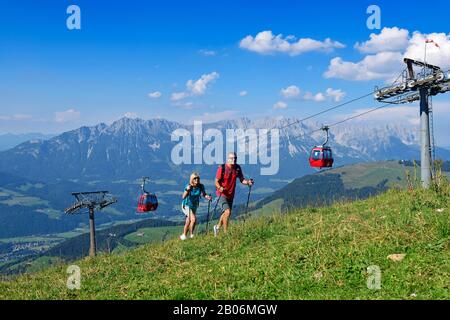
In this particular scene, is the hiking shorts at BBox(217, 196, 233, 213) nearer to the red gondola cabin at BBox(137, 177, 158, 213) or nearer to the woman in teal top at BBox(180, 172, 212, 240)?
the woman in teal top at BBox(180, 172, 212, 240)

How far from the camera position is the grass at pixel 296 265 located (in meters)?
7.61

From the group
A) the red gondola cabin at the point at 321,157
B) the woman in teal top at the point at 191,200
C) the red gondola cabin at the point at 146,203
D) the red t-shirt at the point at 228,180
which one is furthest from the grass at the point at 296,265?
the red gondola cabin at the point at 146,203

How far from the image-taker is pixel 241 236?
41.1ft

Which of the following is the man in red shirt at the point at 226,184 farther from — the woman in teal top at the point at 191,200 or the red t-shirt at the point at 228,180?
the woman in teal top at the point at 191,200

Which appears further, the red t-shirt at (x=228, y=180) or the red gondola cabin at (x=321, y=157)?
the red gondola cabin at (x=321, y=157)

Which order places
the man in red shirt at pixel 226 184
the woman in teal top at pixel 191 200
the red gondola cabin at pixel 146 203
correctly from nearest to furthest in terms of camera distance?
1. the man in red shirt at pixel 226 184
2. the woman in teal top at pixel 191 200
3. the red gondola cabin at pixel 146 203

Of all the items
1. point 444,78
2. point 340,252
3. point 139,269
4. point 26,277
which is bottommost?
point 26,277

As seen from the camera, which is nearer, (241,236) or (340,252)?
(340,252)

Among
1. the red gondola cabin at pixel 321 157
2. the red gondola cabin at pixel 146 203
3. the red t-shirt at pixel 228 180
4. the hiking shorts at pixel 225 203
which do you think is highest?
the red gondola cabin at pixel 321 157

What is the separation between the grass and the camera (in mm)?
7609

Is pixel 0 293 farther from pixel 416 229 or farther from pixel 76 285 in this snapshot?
pixel 416 229

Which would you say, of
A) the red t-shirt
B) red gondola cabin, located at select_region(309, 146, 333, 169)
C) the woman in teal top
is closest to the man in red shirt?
the red t-shirt
